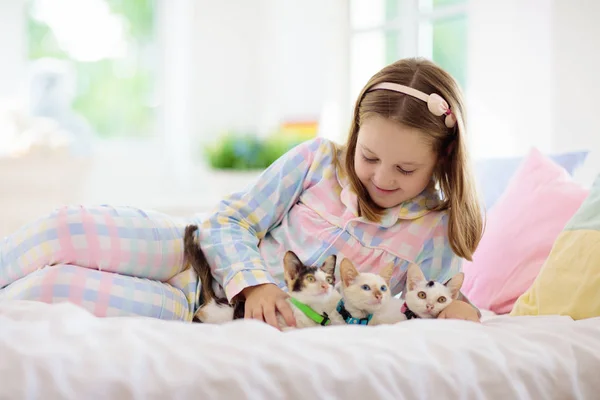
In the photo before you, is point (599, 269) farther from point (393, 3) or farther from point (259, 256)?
point (393, 3)

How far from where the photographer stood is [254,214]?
56.5 inches

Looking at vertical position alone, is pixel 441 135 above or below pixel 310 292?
above

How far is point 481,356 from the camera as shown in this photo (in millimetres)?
959

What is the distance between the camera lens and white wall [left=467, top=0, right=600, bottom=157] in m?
2.09

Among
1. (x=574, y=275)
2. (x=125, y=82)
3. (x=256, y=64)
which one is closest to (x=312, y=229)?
(x=574, y=275)

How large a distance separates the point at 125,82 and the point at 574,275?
3.78 metres

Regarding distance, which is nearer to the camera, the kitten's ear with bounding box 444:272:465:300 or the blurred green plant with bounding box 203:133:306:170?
the kitten's ear with bounding box 444:272:465:300

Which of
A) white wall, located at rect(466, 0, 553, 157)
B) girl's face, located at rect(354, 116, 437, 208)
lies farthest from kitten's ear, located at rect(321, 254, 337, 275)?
white wall, located at rect(466, 0, 553, 157)

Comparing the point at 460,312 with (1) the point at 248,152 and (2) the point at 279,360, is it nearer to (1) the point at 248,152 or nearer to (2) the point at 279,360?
(2) the point at 279,360

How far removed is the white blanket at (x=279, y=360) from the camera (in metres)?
0.81

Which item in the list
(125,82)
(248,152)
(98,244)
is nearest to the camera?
(98,244)

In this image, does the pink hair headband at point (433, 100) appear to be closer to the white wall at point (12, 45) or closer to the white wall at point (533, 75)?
the white wall at point (533, 75)

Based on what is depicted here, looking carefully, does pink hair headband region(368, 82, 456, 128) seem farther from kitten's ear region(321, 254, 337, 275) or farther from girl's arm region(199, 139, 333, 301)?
kitten's ear region(321, 254, 337, 275)

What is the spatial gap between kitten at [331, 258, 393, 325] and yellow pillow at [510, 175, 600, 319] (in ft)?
1.10
